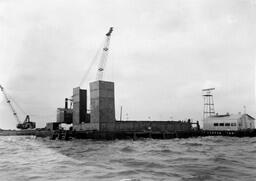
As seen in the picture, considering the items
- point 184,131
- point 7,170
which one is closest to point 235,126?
point 184,131

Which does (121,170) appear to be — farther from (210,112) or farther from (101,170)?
(210,112)

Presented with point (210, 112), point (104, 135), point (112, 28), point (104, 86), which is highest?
point (112, 28)

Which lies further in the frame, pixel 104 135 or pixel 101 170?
pixel 104 135

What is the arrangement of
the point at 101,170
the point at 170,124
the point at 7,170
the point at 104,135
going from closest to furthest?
the point at 101,170, the point at 7,170, the point at 104,135, the point at 170,124

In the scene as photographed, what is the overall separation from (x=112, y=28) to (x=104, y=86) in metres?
28.0

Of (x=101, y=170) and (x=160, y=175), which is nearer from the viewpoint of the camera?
(x=160, y=175)

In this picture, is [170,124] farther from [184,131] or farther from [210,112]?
[210,112]

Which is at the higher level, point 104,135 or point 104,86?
point 104,86

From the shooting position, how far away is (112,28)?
91312mm

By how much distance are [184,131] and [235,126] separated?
550 inches

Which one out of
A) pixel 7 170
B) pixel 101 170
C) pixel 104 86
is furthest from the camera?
pixel 104 86

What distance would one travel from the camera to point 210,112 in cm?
9288

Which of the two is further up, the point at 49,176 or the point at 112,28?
the point at 112,28

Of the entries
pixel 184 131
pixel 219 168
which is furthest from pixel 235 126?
pixel 219 168
